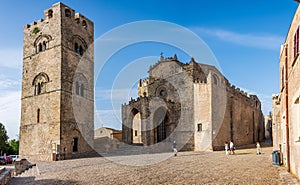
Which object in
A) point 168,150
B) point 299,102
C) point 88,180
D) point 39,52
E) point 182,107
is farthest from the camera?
point 182,107

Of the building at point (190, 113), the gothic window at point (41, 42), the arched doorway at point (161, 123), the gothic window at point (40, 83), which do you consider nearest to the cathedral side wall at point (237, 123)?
the building at point (190, 113)

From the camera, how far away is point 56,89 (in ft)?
85.5

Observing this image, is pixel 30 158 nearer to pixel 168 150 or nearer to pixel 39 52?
pixel 39 52

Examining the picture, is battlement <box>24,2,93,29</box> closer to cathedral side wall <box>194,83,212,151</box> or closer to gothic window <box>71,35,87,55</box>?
gothic window <box>71,35,87,55</box>

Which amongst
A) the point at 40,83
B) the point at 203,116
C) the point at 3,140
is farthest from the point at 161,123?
the point at 3,140

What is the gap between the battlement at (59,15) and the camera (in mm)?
26859

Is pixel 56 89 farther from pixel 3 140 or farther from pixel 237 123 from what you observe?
pixel 3 140

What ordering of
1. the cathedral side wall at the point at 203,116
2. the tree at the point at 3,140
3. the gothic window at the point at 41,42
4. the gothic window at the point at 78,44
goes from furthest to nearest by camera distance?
the tree at the point at 3,140
the cathedral side wall at the point at 203,116
the gothic window at the point at 78,44
the gothic window at the point at 41,42

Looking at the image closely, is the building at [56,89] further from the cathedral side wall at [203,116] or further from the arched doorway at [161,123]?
the cathedral side wall at [203,116]

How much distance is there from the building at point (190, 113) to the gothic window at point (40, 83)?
34.4 ft

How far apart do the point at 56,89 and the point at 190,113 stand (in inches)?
566

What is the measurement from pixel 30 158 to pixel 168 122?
15.1 meters

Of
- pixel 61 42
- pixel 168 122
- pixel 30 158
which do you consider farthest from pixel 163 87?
pixel 30 158

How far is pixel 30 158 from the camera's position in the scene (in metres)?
26.0
